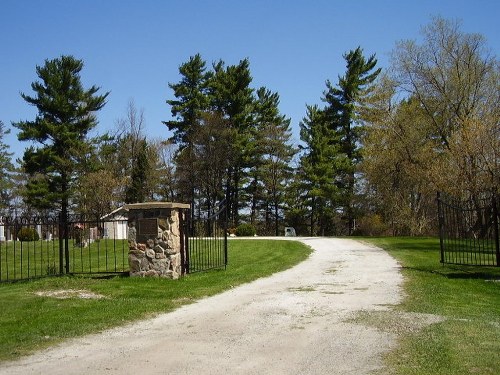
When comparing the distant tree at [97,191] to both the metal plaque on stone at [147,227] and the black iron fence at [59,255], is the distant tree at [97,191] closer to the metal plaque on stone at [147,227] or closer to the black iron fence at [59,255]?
the black iron fence at [59,255]

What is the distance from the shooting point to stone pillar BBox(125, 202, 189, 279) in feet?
38.1

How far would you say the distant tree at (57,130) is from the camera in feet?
126

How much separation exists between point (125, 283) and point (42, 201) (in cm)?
2981

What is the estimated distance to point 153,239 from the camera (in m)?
11.6

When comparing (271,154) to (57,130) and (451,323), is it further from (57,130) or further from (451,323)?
(451,323)

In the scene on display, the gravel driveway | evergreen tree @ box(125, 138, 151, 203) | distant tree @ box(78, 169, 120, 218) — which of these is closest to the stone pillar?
the gravel driveway

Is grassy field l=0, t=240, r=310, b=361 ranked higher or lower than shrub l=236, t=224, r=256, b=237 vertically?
lower

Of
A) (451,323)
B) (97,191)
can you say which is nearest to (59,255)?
(451,323)

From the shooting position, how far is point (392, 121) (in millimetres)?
33000

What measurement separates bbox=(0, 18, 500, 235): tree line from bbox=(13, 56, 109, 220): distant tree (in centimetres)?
9

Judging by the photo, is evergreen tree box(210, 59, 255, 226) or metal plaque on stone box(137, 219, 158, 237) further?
evergreen tree box(210, 59, 255, 226)

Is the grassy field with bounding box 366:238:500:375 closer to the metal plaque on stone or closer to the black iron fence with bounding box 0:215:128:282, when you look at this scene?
the metal plaque on stone

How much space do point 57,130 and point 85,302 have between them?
32.3 metres

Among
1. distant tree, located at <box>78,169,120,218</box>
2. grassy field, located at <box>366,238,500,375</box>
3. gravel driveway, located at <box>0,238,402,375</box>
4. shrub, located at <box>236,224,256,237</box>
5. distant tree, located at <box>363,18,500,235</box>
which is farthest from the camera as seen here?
shrub, located at <box>236,224,256,237</box>
